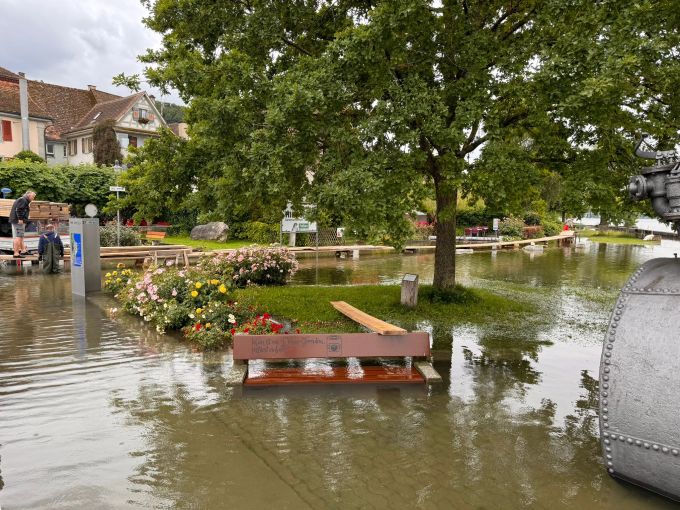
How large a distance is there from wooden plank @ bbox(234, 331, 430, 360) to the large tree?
2084 millimetres

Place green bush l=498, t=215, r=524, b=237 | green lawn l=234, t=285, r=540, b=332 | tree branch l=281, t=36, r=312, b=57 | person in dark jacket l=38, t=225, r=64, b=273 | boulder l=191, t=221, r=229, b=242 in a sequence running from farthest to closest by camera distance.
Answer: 1. green bush l=498, t=215, r=524, b=237
2. boulder l=191, t=221, r=229, b=242
3. person in dark jacket l=38, t=225, r=64, b=273
4. tree branch l=281, t=36, r=312, b=57
5. green lawn l=234, t=285, r=540, b=332

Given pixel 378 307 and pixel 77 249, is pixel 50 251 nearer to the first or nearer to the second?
pixel 77 249

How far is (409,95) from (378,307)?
15.8ft

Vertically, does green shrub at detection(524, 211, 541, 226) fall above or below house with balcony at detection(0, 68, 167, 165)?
below

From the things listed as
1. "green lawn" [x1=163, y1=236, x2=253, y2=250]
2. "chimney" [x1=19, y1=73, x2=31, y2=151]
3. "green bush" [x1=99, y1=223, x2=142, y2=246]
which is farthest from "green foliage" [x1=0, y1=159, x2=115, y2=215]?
"chimney" [x1=19, y1=73, x2=31, y2=151]

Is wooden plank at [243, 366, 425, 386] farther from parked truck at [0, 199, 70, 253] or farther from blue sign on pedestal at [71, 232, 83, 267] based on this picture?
parked truck at [0, 199, 70, 253]

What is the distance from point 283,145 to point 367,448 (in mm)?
5012

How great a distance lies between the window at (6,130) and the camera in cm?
3803

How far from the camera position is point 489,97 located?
8539 mm

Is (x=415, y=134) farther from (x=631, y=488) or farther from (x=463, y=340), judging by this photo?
(x=631, y=488)

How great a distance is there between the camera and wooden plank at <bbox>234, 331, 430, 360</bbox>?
6.81m

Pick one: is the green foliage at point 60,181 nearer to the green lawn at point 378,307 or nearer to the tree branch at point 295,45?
the green lawn at point 378,307

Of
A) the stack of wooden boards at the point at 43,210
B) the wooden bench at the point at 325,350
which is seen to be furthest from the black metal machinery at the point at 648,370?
the stack of wooden boards at the point at 43,210

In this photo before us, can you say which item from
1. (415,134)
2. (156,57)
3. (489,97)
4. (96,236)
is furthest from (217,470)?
(96,236)
